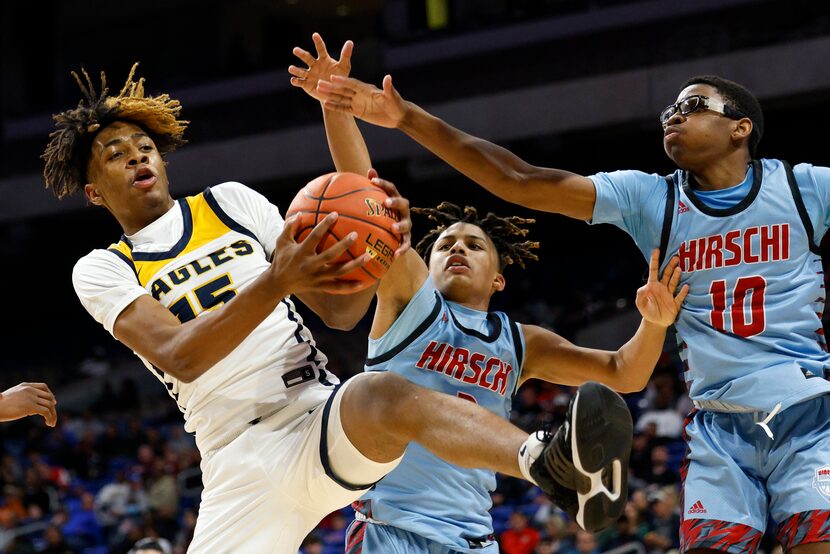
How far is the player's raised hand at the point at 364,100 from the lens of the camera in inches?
181

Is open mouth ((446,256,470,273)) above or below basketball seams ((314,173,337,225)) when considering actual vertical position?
below

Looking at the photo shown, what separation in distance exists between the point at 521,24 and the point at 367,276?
13.7 meters

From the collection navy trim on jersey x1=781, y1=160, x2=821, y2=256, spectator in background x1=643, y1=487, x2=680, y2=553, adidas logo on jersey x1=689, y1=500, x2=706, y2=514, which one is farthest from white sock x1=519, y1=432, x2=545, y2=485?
spectator in background x1=643, y1=487, x2=680, y2=553

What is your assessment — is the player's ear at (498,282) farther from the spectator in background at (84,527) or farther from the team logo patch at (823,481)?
the spectator in background at (84,527)

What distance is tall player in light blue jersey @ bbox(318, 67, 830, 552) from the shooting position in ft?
13.4

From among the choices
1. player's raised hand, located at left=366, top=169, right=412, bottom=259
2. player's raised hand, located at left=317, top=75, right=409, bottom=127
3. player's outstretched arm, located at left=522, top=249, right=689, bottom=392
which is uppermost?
player's raised hand, located at left=317, top=75, right=409, bottom=127

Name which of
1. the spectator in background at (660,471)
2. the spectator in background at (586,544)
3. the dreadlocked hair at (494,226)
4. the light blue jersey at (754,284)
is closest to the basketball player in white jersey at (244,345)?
the light blue jersey at (754,284)

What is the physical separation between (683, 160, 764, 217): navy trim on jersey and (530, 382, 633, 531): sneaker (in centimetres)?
127

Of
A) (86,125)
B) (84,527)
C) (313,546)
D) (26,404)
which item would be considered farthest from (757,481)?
(84,527)

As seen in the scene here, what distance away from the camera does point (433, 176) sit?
1700 cm

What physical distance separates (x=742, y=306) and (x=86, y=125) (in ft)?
9.41

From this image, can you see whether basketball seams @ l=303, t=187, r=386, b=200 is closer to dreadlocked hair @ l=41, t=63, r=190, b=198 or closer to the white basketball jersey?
the white basketball jersey

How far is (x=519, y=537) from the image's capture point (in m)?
10.4

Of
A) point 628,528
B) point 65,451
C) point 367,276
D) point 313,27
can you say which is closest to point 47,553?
point 65,451
